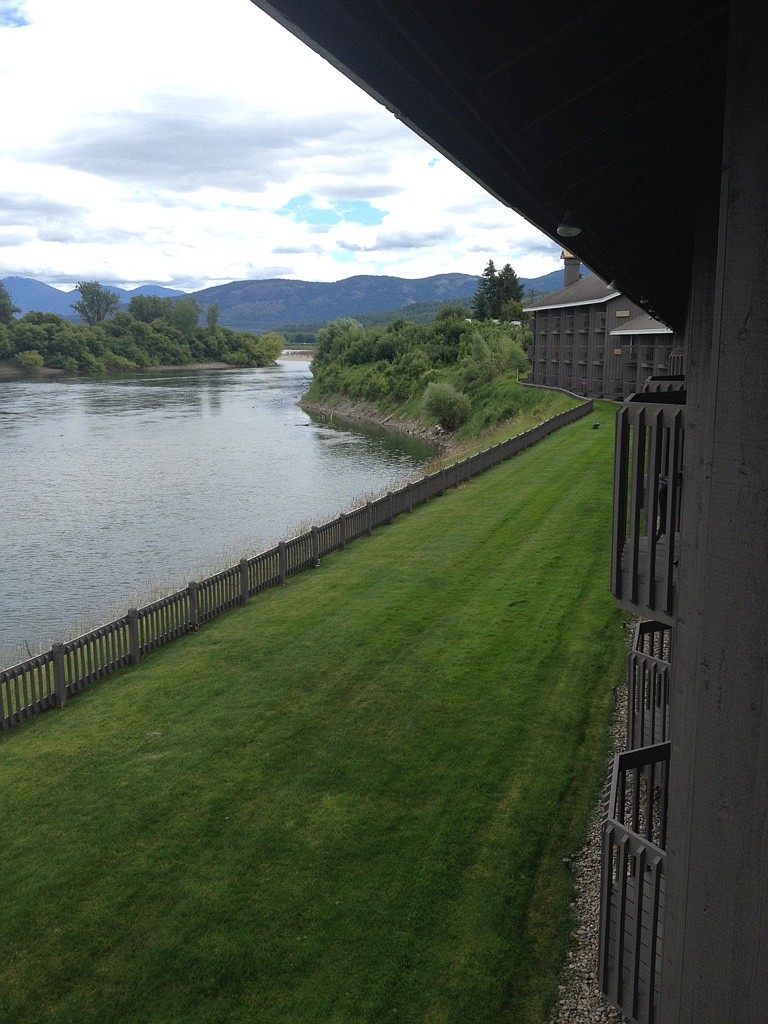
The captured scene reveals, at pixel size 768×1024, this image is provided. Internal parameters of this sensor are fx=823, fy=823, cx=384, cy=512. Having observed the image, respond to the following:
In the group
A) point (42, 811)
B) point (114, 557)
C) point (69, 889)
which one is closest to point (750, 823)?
point (69, 889)

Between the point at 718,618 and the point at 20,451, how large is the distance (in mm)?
47428

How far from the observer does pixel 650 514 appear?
204 inches

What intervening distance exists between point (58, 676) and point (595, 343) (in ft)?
171

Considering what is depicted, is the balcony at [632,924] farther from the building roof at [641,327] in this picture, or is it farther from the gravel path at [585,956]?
the building roof at [641,327]

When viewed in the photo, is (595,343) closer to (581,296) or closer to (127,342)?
(581,296)

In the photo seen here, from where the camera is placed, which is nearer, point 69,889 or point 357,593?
point 69,889

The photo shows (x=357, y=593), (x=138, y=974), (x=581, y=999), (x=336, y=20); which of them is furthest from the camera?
(x=357, y=593)

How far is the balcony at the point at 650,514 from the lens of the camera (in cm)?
484

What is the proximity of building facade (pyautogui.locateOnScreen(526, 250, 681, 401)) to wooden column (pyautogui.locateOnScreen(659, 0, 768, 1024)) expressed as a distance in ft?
143

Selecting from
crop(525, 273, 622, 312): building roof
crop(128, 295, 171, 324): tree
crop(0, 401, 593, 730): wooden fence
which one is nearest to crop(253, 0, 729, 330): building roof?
crop(0, 401, 593, 730): wooden fence

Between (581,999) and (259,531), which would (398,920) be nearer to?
(581,999)

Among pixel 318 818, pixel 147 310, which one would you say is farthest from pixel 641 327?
pixel 147 310

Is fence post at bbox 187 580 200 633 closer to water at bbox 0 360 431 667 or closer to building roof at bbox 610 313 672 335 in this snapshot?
water at bbox 0 360 431 667

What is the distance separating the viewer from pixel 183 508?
3097 centimetres
